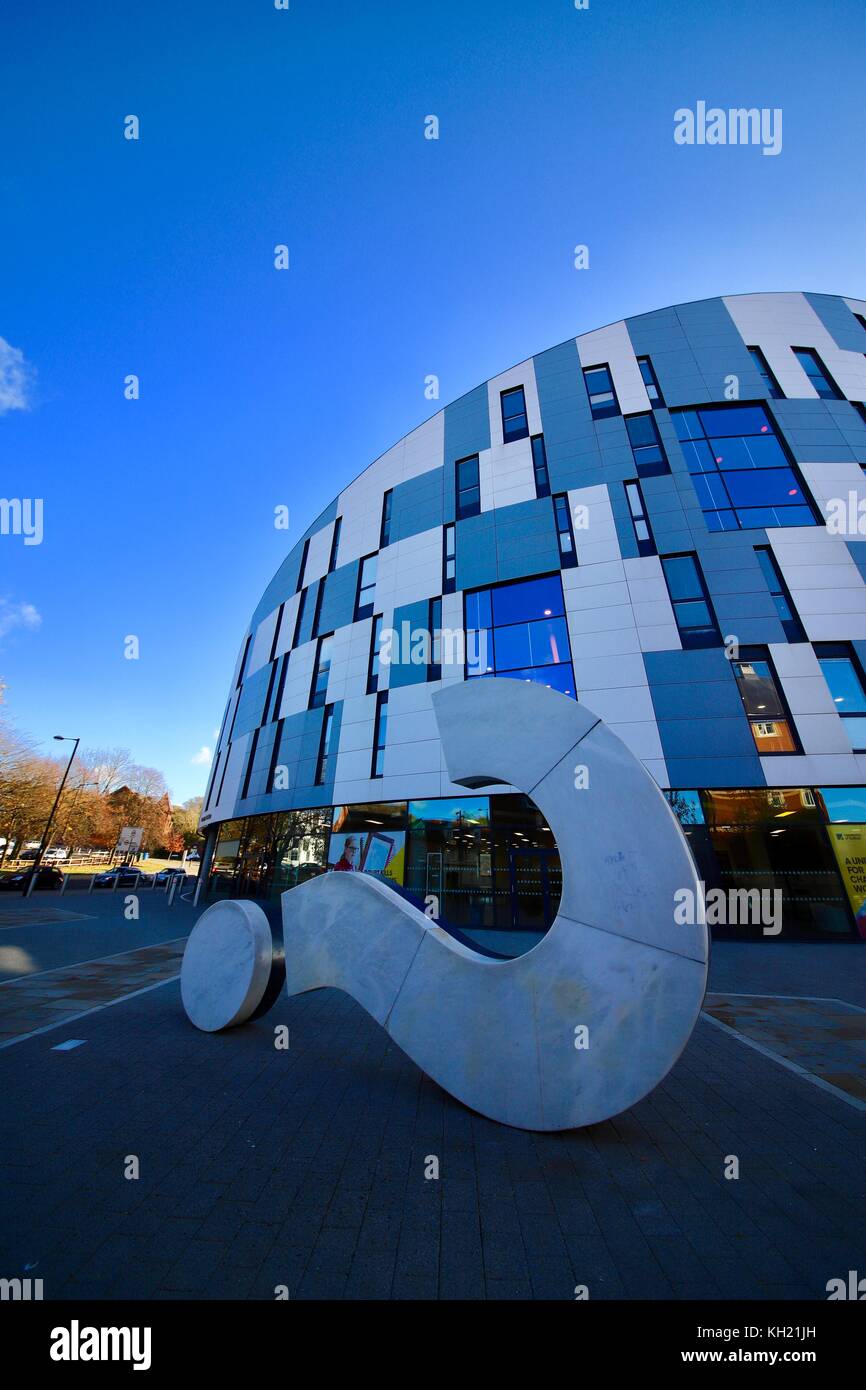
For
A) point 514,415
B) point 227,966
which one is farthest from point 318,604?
point 227,966

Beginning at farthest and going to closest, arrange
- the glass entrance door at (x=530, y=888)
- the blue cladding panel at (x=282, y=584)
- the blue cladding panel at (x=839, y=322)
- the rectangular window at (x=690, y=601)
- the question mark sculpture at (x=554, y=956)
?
the blue cladding panel at (x=282, y=584) < the blue cladding panel at (x=839, y=322) < the rectangular window at (x=690, y=601) < the glass entrance door at (x=530, y=888) < the question mark sculpture at (x=554, y=956)

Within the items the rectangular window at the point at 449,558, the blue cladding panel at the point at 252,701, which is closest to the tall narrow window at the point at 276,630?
the blue cladding panel at the point at 252,701

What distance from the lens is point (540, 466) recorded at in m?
20.1

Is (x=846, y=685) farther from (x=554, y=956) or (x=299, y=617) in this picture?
(x=299, y=617)

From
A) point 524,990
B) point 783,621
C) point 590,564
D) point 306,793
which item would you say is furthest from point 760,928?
point 306,793

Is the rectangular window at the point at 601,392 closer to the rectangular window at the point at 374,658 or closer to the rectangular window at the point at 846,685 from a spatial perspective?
the rectangular window at the point at 846,685

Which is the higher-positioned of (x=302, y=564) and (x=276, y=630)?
(x=302, y=564)

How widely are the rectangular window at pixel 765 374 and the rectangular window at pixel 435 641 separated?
15247 millimetres

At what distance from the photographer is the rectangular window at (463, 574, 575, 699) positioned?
1709cm

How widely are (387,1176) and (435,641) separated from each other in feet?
54.9

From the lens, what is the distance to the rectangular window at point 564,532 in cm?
1805

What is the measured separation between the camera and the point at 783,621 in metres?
15.8
